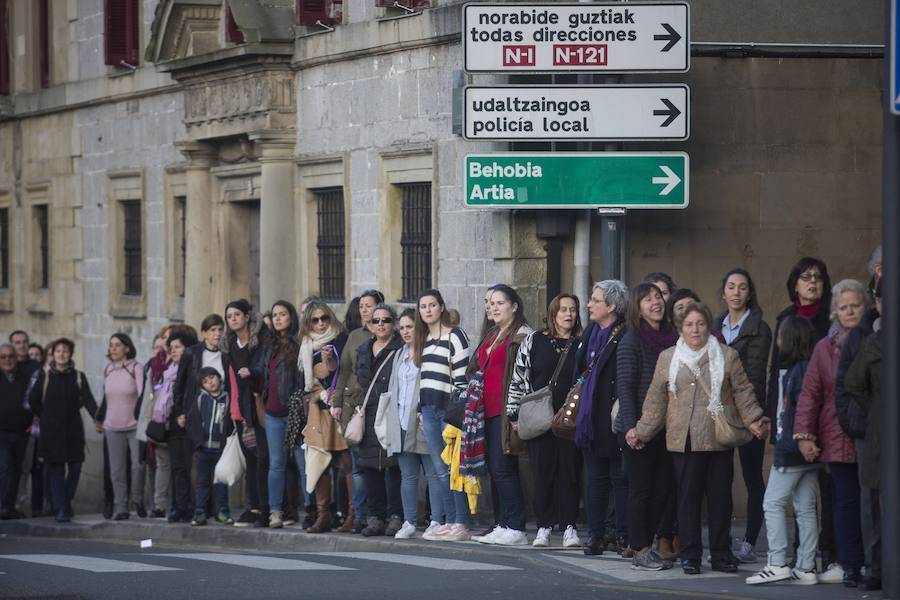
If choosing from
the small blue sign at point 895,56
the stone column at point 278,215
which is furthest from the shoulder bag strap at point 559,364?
the stone column at point 278,215

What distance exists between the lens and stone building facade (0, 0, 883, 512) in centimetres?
1675

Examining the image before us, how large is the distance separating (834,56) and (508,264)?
319 cm

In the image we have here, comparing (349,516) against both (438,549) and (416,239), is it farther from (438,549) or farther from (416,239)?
(416,239)

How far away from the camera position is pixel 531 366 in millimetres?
14031

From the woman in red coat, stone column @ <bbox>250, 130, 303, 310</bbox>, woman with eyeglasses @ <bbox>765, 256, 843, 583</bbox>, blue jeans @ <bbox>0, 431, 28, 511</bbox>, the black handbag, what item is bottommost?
blue jeans @ <bbox>0, 431, 28, 511</bbox>

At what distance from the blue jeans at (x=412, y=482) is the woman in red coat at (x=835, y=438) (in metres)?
4.10

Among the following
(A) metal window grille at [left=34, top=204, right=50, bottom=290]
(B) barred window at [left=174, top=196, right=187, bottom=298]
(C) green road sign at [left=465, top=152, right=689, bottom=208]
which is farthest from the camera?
(A) metal window grille at [left=34, top=204, right=50, bottom=290]

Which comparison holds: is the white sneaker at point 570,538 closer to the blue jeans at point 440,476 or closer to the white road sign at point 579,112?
the blue jeans at point 440,476

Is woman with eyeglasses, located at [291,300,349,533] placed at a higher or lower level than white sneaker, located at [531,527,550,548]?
higher

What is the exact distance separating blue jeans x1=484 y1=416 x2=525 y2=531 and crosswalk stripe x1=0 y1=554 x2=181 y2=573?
2526mm

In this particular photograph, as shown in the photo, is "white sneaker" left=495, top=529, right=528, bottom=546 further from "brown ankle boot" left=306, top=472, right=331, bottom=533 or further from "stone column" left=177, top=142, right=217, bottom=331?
"stone column" left=177, top=142, right=217, bottom=331

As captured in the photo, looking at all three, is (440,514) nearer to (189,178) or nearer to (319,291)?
(319,291)

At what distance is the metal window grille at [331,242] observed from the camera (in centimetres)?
2100

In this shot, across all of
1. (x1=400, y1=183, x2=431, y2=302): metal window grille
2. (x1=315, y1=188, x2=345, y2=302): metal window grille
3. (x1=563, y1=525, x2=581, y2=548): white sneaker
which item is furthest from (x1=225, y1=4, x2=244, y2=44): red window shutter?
(x1=563, y1=525, x2=581, y2=548): white sneaker
